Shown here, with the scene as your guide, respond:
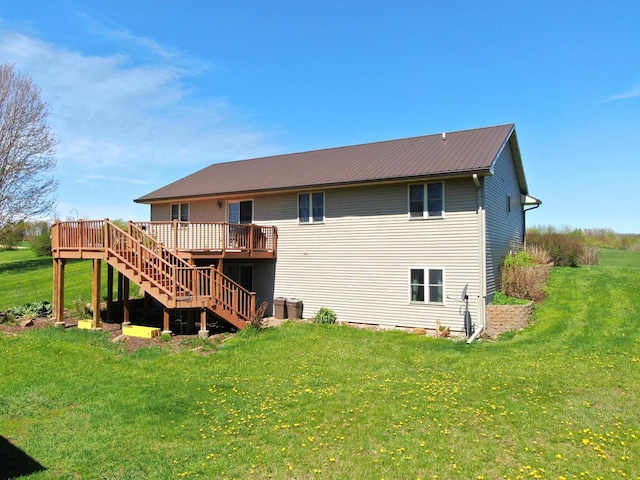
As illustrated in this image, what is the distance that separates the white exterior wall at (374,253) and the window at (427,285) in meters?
0.18

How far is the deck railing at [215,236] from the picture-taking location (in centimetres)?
1435

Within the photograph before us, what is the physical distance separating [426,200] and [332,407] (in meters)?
8.53

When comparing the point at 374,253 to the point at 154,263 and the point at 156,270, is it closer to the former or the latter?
the point at 156,270

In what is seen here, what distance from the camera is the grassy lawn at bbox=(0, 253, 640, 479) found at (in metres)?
4.72

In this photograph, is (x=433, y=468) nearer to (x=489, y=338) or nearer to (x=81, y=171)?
(x=489, y=338)

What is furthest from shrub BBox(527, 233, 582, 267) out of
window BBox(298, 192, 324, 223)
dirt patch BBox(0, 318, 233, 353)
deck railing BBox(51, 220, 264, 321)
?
dirt patch BBox(0, 318, 233, 353)

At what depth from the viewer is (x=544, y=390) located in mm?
7027

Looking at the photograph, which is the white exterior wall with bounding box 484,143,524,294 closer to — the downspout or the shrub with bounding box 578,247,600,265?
the downspout

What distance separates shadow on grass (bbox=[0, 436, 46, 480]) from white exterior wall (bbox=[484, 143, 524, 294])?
11970mm

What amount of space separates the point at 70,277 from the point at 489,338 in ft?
82.8

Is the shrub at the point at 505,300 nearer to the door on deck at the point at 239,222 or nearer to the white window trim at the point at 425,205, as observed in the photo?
the white window trim at the point at 425,205

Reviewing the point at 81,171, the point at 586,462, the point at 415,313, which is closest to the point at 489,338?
the point at 415,313

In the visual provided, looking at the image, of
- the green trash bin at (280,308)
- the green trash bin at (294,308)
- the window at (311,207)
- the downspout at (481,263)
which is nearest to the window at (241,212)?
the window at (311,207)

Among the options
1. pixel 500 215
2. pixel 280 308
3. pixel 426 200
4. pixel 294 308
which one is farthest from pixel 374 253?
pixel 500 215
